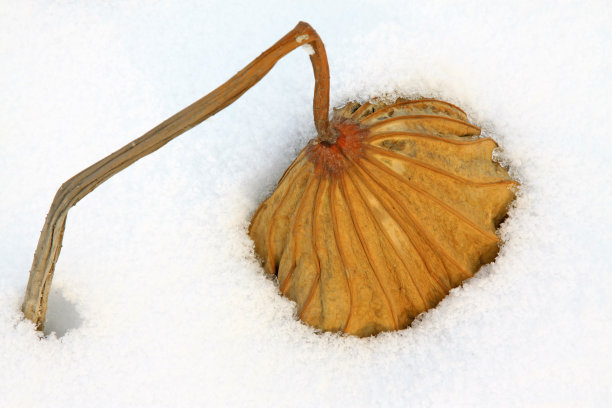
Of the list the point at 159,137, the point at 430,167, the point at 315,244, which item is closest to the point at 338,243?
the point at 315,244

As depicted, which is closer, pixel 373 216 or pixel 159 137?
pixel 159 137

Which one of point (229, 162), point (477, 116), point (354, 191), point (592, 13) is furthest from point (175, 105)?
point (592, 13)

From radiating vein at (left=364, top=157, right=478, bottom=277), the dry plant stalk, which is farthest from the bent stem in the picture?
radiating vein at (left=364, top=157, right=478, bottom=277)

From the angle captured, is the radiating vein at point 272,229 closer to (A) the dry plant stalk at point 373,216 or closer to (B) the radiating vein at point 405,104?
(A) the dry plant stalk at point 373,216

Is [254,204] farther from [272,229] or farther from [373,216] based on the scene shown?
[373,216]

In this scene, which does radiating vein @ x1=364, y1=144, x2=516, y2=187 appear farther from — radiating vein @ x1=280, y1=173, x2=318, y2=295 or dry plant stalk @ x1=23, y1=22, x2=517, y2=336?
radiating vein @ x1=280, y1=173, x2=318, y2=295

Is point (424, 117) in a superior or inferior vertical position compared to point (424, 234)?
superior
